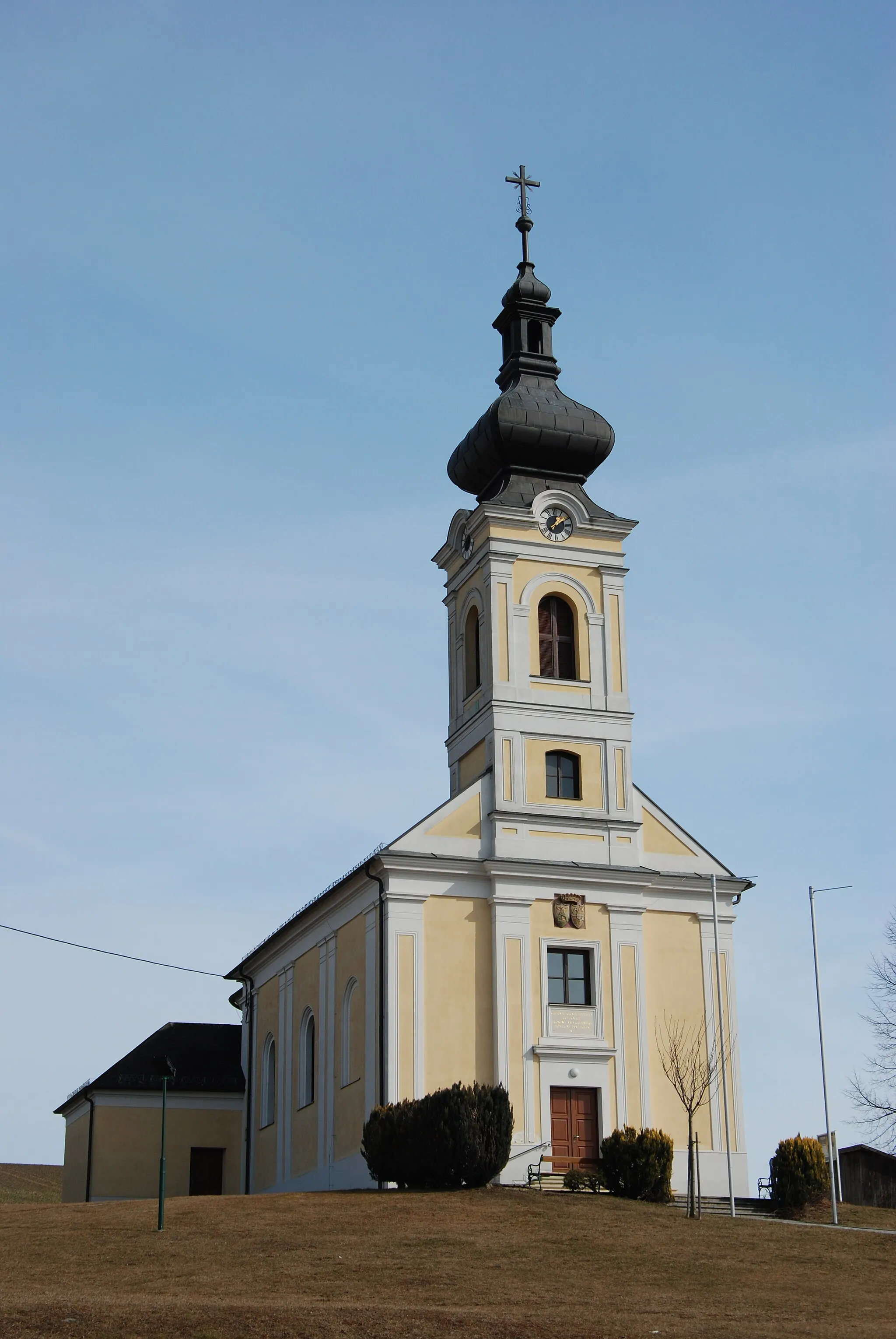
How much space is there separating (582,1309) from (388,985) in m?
16.4

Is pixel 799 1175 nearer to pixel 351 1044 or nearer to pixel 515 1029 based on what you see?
pixel 515 1029

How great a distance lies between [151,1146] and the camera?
51219 mm

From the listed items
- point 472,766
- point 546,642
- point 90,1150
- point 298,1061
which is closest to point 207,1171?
point 90,1150

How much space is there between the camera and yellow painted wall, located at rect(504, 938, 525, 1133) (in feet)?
128

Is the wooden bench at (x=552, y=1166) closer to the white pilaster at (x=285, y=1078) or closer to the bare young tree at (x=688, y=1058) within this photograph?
the bare young tree at (x=688, y=1058)

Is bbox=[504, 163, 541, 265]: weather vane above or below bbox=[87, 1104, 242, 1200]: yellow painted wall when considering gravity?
above

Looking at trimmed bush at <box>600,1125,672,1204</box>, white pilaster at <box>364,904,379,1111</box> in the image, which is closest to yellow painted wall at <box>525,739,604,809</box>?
white pilaster at <box>364,904,379,1111</box>

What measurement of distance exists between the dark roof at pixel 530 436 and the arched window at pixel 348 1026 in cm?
1297

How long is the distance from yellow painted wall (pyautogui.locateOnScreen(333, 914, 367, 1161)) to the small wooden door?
10296 mm

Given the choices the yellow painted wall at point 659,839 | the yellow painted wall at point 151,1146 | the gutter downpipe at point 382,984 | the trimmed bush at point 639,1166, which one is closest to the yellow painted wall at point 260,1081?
the yellow painted wall at point 151,1146

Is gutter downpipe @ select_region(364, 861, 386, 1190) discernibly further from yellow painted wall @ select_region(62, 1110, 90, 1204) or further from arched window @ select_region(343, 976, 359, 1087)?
yellow painted wall @ select_region(62, 1110, 90, 1204)

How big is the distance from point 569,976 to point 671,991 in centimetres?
265

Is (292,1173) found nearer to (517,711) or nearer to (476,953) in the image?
(476,953)

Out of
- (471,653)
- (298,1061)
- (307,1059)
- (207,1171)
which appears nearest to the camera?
(471,653)
